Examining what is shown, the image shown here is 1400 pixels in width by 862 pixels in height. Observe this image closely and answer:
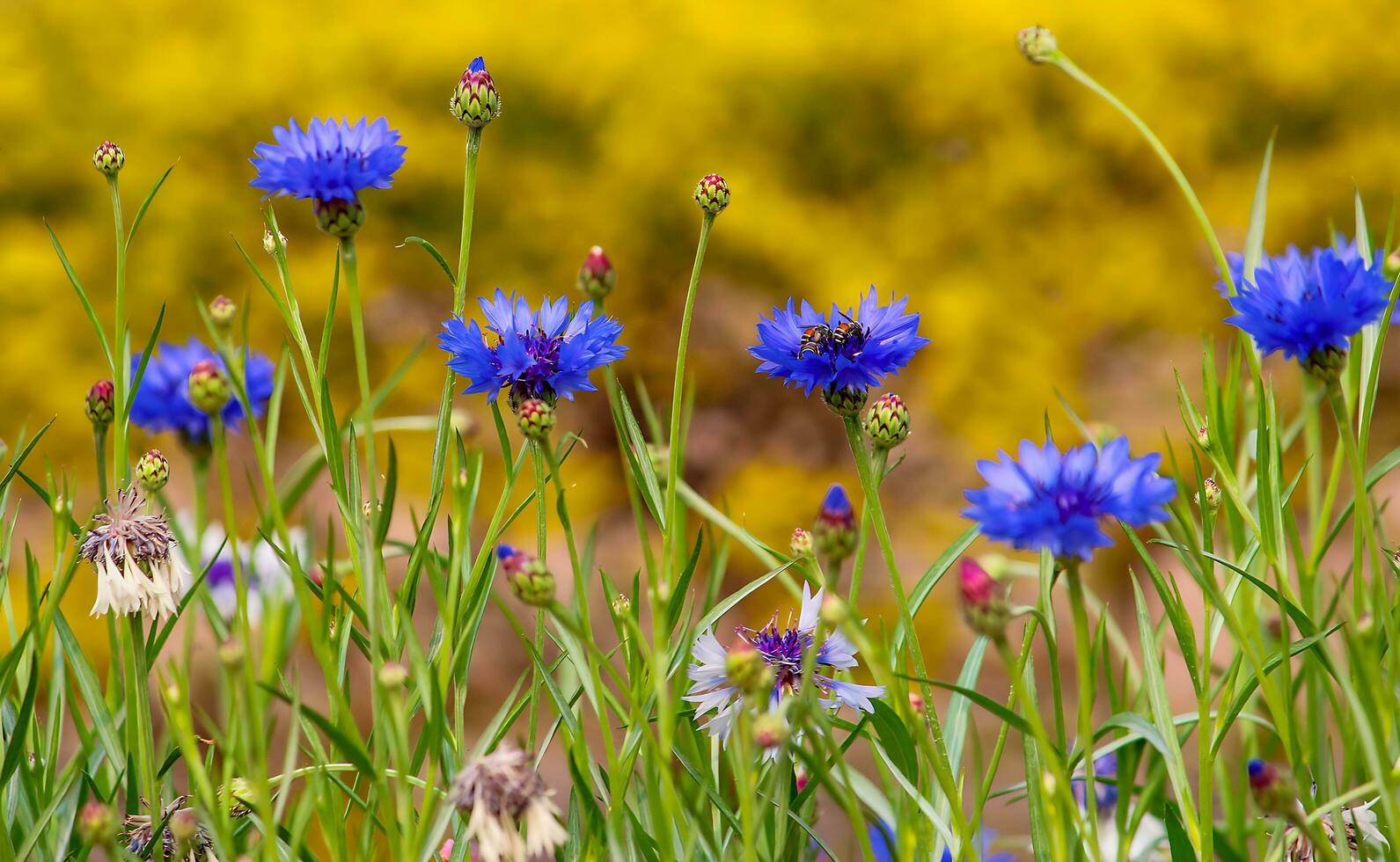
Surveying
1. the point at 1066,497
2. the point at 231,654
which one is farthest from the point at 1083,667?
the point at 231,654

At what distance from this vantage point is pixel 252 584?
1.07 m

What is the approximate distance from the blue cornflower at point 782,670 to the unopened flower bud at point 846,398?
110mm

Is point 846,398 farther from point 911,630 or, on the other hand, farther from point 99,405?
point 99,405

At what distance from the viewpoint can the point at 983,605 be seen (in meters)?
0.40

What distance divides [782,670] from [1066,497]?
26 centimetres

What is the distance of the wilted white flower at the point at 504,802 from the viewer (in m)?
0.43

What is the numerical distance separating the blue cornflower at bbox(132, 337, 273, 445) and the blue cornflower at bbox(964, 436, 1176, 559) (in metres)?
0.42

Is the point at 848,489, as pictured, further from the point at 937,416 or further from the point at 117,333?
the point at 117,333

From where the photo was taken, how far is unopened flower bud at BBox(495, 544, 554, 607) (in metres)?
0.44

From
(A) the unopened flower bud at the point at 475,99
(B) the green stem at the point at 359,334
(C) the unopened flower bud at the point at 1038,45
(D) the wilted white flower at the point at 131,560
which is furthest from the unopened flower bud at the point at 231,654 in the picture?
(C) the unopened flower bud at the point at 1038,45

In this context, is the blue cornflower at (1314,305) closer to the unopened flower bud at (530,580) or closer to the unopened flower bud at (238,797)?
the unopened flower bud at (530,580)

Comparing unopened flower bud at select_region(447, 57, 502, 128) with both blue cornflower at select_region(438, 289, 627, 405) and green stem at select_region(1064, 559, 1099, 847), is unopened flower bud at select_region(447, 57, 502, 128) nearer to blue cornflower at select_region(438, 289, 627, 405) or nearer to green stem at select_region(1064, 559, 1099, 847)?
blue cornflower at select_region(438, 289, 627, 405)

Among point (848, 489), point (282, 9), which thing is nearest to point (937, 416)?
point (848, 489)

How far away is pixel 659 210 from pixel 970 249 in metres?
0.35
